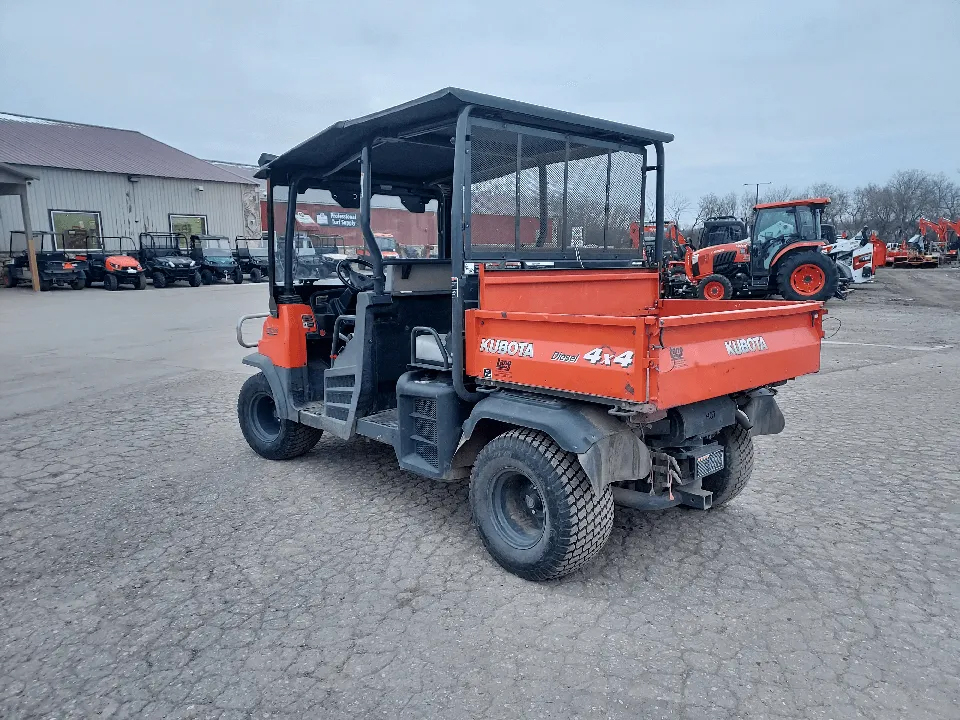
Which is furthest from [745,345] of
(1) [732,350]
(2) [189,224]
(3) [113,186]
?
(2) [189,224]

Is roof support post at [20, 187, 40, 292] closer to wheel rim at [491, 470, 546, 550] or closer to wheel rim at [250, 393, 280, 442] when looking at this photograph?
wheel rim at [250, 393, 280, 442]

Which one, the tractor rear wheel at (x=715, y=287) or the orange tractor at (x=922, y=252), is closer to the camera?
the tractor rear wheel at (x=715, y=287)

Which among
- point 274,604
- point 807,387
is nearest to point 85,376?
point 274,604

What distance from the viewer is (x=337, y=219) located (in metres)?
5.19

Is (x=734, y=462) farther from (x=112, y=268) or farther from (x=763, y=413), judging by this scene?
(x=112, y=268)

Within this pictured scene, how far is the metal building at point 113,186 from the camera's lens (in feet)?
91.7

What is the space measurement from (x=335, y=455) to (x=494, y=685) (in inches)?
124

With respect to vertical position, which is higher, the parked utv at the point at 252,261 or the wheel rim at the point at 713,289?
the parked utv at the point at 252,261

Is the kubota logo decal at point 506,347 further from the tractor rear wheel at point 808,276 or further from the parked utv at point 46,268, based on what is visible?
the parked utv at point 46,268

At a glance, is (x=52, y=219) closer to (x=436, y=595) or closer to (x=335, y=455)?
(x=335, y=455)

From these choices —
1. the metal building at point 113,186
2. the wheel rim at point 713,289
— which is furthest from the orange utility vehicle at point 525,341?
the metal building at point 113,186

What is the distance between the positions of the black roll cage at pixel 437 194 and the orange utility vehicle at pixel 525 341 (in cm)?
1

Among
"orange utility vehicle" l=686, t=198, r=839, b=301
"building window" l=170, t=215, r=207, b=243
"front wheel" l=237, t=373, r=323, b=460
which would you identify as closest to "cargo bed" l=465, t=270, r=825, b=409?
"front wheel" l=237, t=373, r=323, b=460

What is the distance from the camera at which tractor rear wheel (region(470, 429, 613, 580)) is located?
3.21m
